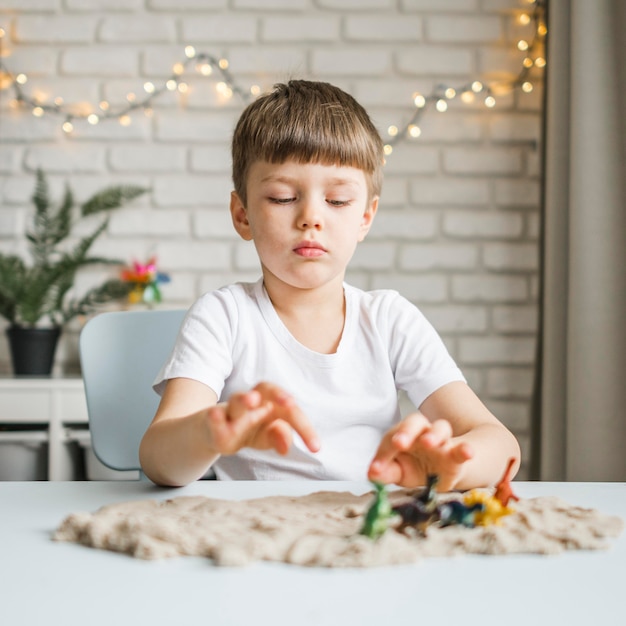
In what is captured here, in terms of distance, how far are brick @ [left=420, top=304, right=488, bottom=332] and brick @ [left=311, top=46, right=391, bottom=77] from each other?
785mm

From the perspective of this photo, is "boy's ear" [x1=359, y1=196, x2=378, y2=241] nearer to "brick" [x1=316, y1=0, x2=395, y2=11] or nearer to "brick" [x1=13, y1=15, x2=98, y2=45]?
"brick" [x1=316, y1=0, x2=395, y2=11]

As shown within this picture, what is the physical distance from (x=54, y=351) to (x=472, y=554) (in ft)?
6.68

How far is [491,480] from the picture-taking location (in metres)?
0.85

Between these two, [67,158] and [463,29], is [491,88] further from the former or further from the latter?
[67,158]

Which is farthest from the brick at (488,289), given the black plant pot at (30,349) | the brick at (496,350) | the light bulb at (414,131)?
the black plant pot at (30,349)

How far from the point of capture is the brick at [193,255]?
8.32ft

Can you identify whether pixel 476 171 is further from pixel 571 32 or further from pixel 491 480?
pixel 491 480

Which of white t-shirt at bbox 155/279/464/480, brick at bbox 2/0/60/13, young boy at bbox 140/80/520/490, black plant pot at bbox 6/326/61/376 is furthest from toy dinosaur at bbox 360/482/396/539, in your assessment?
brick at bbox 2/0/60/13

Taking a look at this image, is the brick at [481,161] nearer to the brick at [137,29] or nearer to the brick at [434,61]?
the brick at [434,61]

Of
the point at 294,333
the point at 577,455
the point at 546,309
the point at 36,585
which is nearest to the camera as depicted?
the point at 36,585

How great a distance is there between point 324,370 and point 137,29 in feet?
6.12

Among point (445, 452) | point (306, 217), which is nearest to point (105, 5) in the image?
point (306, 217)

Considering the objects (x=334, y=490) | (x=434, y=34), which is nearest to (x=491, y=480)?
(x=334, y=490)

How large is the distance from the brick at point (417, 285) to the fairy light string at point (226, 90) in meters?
0.41
